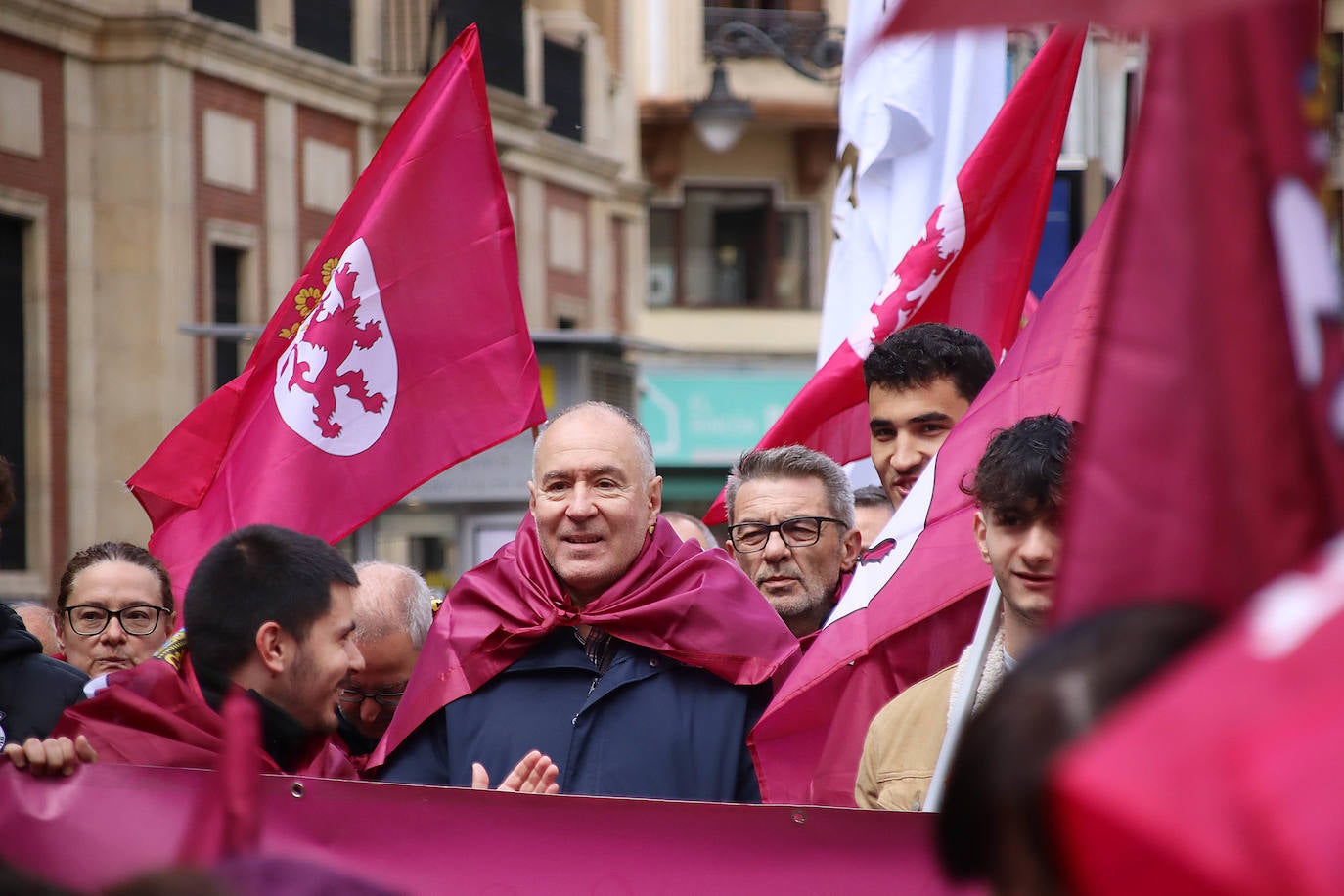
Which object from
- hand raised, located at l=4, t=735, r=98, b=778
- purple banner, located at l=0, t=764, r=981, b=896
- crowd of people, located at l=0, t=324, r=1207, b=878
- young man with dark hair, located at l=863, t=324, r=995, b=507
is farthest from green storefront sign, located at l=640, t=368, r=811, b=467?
hand raised, located at l=4, t=735, r=98, b=778

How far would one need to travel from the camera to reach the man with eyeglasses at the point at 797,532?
511 cm

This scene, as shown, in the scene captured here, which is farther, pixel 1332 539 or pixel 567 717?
pixel 567 717

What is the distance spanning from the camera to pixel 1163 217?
165cm

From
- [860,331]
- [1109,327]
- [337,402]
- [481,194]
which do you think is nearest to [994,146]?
[860,331]

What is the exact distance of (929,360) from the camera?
4.82 metres

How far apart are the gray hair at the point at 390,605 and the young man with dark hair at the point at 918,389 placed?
1188mm

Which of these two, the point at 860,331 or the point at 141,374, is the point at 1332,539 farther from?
the point at 141,374

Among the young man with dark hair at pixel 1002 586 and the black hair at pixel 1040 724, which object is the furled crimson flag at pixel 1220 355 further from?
the young man with dark hair at pixel 1002 586

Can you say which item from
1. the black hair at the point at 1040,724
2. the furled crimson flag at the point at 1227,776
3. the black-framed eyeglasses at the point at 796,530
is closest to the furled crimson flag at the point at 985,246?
the black-framed eyeglasses at the point at 796,530

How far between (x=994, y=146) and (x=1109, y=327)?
3996mm

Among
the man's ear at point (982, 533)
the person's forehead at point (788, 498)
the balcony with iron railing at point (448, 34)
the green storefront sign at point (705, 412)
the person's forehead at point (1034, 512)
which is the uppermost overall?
the balcony with iron railing at point (448, 34)

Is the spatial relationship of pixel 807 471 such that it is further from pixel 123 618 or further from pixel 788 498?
pixel 123 618

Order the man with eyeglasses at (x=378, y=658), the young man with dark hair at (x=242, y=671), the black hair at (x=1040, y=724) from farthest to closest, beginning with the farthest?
the man with eyeglasses at (x=378, y=658) → the young man with dark hair at (x=242, y=671) → the black hair at (x=1040, y=724)

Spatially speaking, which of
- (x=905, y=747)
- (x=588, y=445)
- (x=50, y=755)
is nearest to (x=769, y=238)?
(x=588, y=445)
